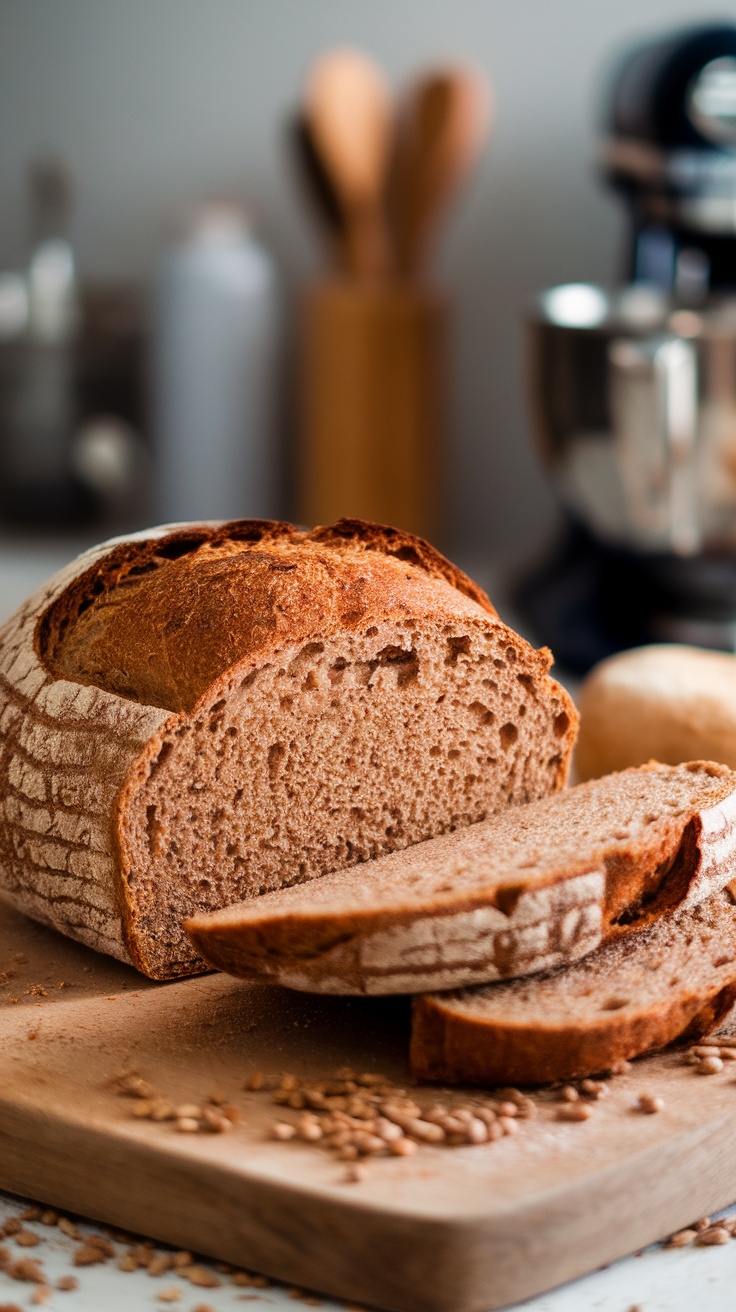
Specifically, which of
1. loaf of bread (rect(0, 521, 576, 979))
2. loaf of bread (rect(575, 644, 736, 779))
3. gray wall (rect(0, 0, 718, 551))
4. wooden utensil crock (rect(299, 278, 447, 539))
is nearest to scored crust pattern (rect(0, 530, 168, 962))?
loaf of bread (rect(0, 521, 576, 979))

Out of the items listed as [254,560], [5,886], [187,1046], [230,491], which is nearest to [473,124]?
[230,491]

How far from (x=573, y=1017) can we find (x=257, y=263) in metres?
2.47

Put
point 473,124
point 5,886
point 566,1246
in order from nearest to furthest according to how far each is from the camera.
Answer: point 566,1246, point 5,886, point 473,124

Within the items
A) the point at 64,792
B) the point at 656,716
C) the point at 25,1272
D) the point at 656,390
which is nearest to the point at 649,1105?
the point at 25,1272

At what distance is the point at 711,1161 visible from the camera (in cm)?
114

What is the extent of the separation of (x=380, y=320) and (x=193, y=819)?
81.5 inches

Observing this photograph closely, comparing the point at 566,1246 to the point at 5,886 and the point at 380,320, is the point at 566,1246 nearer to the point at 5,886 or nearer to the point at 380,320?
the point at 5,886

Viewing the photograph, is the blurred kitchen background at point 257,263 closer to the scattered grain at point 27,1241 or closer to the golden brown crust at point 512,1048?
the golden brown crust at point 512,1048

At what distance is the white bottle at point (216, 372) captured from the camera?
132 inches

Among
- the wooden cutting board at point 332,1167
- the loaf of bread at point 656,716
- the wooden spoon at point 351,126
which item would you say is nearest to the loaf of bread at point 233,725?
the wooden cutting board at point 332,1167

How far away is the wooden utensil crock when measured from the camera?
3.30 m

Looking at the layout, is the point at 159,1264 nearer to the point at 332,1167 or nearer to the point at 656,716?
the point at 332,1167

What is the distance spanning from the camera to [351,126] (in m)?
3.15

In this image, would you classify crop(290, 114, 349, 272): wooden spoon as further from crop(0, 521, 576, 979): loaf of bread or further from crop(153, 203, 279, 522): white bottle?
crop(0, 521, 576, 979): loaf of bread
